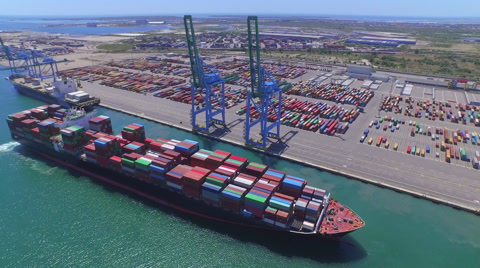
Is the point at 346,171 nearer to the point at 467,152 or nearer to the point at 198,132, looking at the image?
the point at 467,152

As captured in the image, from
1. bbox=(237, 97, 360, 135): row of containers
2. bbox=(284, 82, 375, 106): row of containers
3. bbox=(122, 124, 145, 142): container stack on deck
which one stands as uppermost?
bbox=(122, 124, 145, 142): container stack on deck

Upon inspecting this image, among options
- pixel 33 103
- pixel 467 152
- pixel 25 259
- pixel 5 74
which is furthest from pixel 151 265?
pixel 5 74

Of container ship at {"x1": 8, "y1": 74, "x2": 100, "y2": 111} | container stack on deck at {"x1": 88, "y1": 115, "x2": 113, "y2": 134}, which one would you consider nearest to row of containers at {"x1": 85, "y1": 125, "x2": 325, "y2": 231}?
container stack on deck at {"x1": 88, "y1": 115, "x2": 113, "y2": 134}

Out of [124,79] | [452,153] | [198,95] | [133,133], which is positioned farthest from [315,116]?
[124,79]

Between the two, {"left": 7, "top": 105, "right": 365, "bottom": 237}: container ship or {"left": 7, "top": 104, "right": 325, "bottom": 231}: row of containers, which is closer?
{"left": 7, "top": 105, "right": 365, "bottom": 237}: container ship

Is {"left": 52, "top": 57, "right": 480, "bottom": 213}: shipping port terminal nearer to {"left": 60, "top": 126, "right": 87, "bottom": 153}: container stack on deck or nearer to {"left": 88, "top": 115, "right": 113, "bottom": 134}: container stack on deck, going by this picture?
{"left": 88, "top": 115, "right": 113, "bottom": 134}: container stack on deck

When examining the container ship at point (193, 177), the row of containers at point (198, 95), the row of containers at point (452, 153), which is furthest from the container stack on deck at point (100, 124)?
the row of containers at point (452, 153)
